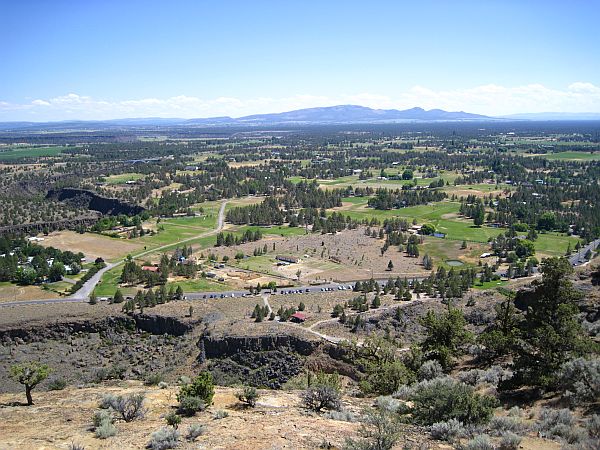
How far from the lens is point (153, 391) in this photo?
3391cm

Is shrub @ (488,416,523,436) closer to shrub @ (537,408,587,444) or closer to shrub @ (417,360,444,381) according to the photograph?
shrub @ (537,408,587,444)

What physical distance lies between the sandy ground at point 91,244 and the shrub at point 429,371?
78.4m

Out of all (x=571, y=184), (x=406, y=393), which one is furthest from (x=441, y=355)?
(x=571, y=184)

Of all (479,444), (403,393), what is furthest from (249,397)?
(479,444)

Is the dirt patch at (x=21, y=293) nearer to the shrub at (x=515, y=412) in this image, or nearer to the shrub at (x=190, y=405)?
the shrub at (x=190, y=405)

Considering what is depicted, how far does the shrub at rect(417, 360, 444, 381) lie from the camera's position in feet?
108

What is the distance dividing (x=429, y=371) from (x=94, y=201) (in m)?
144

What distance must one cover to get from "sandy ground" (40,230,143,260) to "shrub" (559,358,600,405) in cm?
8863

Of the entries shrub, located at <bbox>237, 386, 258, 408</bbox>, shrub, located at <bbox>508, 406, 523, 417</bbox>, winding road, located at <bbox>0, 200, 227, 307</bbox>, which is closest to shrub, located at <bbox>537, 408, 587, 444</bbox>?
shrub, located at <bbox>508, 406, 523, 417</bbox>

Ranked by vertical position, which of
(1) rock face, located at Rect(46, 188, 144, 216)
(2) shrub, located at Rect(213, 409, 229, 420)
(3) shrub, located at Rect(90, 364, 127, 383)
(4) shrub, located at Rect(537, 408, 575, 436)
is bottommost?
(3) shrub, located at Rect(90, 364, 127, 383)

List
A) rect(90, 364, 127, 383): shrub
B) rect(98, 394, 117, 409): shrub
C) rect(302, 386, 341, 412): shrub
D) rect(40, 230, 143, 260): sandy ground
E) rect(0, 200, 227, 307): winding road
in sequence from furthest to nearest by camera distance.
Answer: rect(40, 230, 143, 260): sandy ground, rect(0, 200, 227, 307): winding road, rect(90, 364, 127, 383): shrub, rect(98, 394, 117, 409): shrub, rect(302, 386, 341, 412): shrub

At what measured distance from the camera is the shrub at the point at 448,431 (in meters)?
20.7

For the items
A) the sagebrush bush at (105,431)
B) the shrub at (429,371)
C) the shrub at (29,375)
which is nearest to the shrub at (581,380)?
the shrub at (429,371)

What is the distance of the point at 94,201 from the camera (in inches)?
→ 6220
